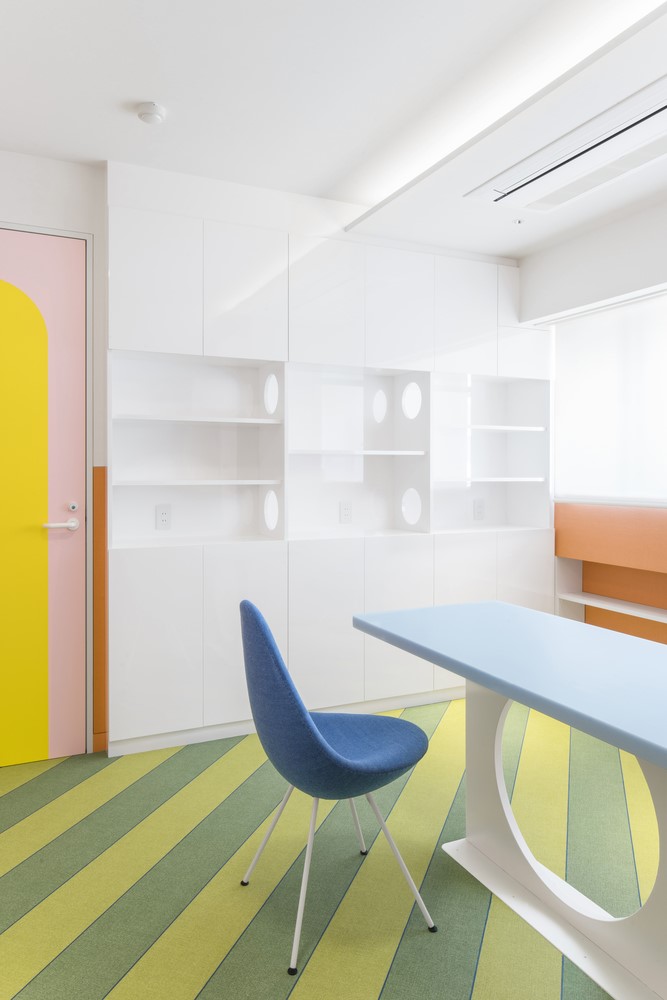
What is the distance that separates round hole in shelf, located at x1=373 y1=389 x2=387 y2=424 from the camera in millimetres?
4152

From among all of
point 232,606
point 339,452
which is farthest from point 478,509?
point 232,606

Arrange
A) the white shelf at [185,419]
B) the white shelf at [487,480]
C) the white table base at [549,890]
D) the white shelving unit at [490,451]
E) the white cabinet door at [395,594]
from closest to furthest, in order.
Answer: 1. the white table base at [549,890]
2. the white shelf at [185,419]
3. the white cabinet door at [395,594]
4. the white shelf at [487,480]
5. the white shelving unit at [490,451]

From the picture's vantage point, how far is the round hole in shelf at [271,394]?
3658mm

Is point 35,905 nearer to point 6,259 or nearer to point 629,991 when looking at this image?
point 629,991

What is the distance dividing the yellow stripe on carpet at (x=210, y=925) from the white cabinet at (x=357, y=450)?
1.67 metres

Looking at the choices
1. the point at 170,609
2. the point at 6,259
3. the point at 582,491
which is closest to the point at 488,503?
the point at 582,491

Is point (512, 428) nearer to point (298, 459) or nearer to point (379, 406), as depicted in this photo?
point (379, 406)

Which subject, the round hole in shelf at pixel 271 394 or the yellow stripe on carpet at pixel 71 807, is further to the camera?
the round hole in shelf at pixel 271 394

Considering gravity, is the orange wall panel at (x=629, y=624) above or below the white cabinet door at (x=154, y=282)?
below

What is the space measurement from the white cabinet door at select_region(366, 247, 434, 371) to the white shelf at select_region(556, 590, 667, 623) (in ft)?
5.28

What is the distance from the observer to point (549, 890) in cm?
206

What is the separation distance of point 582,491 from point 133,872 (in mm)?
3148

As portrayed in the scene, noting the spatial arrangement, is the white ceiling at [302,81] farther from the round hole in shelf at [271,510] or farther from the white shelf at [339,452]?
the round hole in shelf at [271,510]

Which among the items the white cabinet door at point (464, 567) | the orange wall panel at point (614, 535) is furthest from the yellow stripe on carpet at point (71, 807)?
the orange wall panel at point (614, 535)
